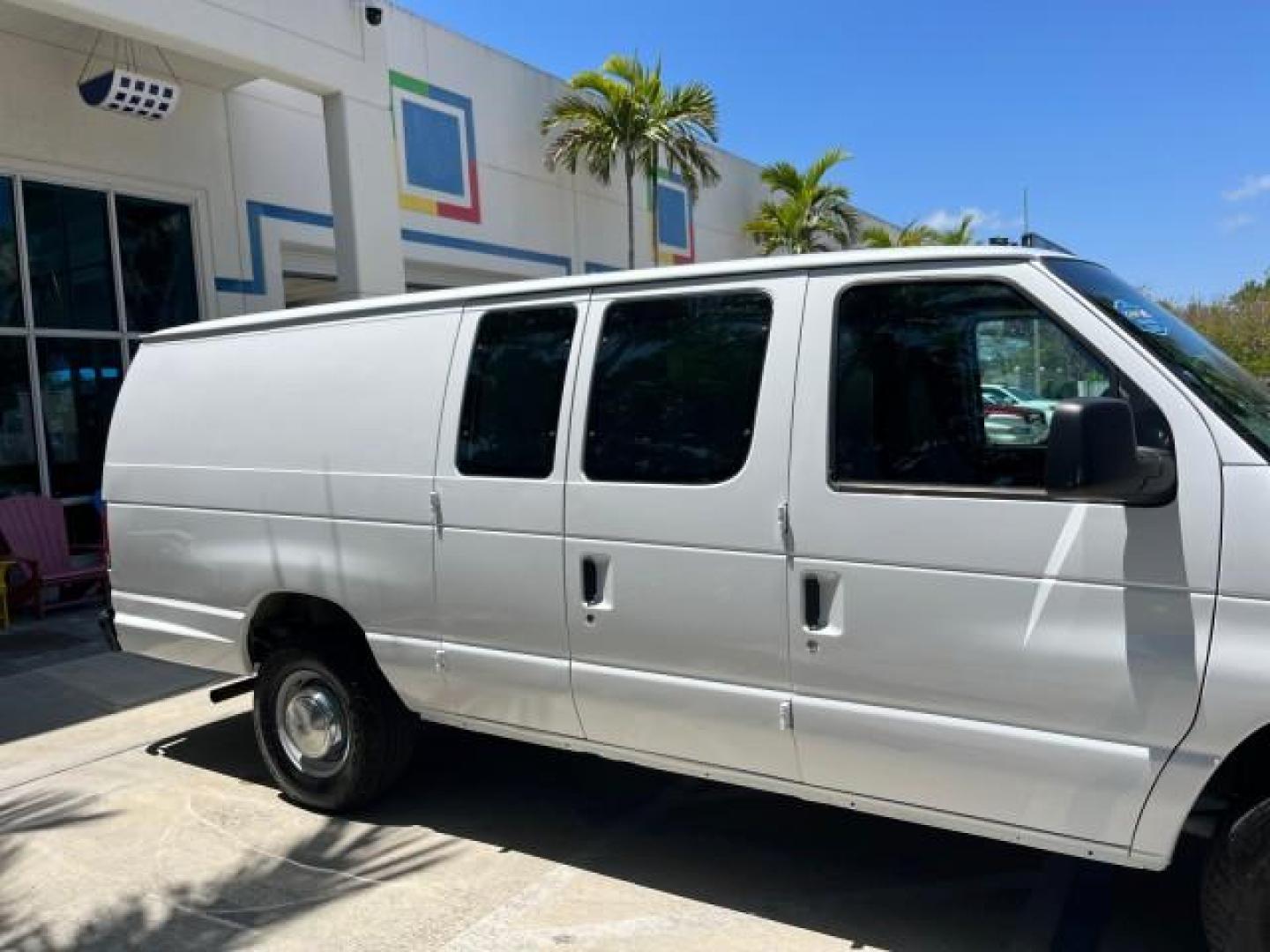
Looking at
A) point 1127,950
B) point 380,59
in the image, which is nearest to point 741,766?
point 1127,950

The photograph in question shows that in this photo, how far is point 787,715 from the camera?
3.19 m

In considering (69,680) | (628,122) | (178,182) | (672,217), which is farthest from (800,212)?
(69,680)

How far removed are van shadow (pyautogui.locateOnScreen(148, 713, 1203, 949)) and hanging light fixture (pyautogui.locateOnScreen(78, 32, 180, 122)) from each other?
7063 mm

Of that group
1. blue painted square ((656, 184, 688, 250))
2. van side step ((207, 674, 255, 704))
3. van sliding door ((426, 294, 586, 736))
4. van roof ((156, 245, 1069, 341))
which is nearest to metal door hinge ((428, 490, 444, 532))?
van sliding door ((426, 294, 586, 736))

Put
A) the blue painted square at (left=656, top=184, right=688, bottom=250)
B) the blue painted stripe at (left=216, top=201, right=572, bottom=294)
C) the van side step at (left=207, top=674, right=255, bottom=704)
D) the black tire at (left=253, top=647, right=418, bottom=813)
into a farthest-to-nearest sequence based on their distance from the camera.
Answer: the blue painted square at (left=656, top=184, right=688, bottom=250)
the blue painted stripe at (left=216, top=201, right=572, bottom=294)
the van side step at (left=207, top=674, right=255, bottom=704)
the black tire at (left=253, top=647, right=418, bottom=813)

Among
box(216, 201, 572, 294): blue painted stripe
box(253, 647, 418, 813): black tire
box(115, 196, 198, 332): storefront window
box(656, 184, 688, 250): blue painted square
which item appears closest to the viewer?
box(253, 647, 418, 813): black tire

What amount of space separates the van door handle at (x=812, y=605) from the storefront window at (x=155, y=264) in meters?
9.68

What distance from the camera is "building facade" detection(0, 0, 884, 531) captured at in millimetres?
9555

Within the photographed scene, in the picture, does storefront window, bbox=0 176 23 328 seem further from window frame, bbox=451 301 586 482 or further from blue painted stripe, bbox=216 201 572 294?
window frame, bbox=451 301 586 482

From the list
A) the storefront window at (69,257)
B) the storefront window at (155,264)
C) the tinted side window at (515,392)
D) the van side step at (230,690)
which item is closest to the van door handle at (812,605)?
the tinted side window at (515,392)

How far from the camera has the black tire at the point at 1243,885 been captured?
8.47 ft

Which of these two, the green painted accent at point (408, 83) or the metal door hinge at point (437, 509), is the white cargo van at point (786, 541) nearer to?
the metal door hinge at point (437, 509)

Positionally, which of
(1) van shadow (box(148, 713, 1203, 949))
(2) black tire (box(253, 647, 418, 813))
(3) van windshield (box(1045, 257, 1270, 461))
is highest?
(3) van windshield (box(1045, 257, 1270, 461))

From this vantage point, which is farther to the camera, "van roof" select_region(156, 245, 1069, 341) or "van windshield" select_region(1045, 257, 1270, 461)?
"van roof" select_region(156, 245, 1069, 341)
